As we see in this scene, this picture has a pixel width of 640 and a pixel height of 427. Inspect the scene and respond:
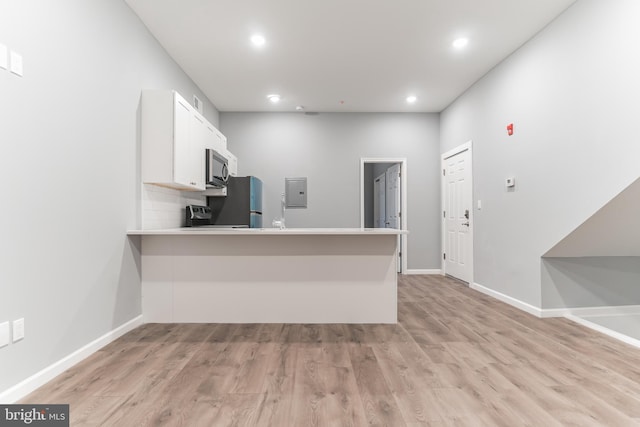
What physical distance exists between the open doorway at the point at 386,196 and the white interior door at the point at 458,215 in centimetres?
72

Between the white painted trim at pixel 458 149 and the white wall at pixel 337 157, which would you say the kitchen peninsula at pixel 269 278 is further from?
the white wall at pixel 337 157

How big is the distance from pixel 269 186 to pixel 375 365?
4.14 m

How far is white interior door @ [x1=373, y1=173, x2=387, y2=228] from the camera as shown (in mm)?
7523

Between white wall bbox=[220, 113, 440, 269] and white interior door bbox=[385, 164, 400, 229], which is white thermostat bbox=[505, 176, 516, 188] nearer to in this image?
white wall bbox=[220, 113, 440, 269]

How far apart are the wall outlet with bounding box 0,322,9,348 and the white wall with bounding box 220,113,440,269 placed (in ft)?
13.8

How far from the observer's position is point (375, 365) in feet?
7.32

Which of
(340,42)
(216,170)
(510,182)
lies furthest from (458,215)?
(216,170)

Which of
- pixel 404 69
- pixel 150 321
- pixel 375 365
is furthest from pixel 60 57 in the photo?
pixel 404 69

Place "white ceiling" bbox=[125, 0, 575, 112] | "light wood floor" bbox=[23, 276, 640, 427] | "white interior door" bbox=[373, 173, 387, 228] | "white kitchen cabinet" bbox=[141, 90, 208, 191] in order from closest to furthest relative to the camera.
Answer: "light wood floor" bbox=[23, 276, 640, 427] → "white ceiling" bbox=[125, 0, 575, 112] → "white kitchen cabinet" bbox=[141, 90, 208, 191] → "white interior door" bbox=[373, 173, 387, 228]

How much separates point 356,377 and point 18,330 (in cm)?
198

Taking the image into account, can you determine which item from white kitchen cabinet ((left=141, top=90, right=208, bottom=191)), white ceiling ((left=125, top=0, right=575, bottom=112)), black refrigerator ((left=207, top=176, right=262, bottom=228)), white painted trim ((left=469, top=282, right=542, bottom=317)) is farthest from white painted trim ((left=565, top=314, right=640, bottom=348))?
white kitchen cabinet ((left=141, top=90, right=208, bottom=191))

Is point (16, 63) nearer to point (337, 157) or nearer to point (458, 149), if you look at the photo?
point (337, 157)

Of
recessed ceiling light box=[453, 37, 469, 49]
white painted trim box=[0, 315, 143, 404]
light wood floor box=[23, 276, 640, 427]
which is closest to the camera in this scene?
light wood floor box=[23, 276, 640, 427]

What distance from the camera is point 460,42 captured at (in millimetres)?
3562
